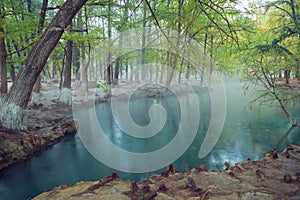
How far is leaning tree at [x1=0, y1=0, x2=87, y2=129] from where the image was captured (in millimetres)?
5375

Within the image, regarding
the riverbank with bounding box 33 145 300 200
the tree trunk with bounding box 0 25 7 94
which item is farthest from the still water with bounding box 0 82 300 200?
the tree trunk with bounding box 0 25 7 94

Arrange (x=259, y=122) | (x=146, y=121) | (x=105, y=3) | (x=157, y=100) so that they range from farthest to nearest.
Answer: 1. (x=157, y=100)
2. (x=146, y=121)
3. (x=259, y=122)
4. (x=105, y=3)

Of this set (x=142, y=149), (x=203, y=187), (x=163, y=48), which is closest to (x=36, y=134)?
(x=142, y=149)

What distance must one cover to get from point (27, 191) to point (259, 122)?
11.8 m

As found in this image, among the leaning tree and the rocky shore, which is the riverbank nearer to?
the rocky shore

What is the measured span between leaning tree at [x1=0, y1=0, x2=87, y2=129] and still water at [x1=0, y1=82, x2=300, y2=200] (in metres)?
1.51

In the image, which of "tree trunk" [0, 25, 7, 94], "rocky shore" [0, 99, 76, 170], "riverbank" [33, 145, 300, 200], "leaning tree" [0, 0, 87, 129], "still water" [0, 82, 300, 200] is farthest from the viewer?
"tree trunk" [0, 25, 7, 94]

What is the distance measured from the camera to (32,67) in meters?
6.05

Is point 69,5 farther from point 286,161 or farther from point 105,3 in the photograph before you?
point 286,161

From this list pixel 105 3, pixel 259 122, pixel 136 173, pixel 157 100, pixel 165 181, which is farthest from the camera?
pixel 157 100

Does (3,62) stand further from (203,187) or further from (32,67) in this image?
(203,187)

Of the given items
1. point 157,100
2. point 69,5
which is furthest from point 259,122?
point 69,5

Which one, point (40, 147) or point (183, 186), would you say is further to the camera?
point (40, 147)

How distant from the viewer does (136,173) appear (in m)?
6.43
